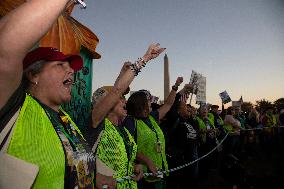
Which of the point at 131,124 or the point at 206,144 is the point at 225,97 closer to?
the point at 206,144

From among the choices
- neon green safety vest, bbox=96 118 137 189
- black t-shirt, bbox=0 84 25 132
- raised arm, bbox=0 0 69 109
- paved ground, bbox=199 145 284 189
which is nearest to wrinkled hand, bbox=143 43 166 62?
neon green safety vest, bbox=96 118 137 189

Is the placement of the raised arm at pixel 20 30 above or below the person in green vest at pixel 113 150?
above

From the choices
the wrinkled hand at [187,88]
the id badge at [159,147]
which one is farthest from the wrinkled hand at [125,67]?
the wrinkled hand at [187,88]

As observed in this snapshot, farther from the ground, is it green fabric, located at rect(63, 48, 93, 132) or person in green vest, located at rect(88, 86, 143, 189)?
green fabric, located at rect(63, 48, 93, 132)

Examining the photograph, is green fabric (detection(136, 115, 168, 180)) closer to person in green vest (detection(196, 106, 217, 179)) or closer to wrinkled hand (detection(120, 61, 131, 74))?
wrinkled hand (detection(120, 61, 131, 74))

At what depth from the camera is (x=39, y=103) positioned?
179cm

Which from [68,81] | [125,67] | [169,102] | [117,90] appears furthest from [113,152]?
[169,102]

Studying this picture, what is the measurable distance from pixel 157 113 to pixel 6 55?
4.43 m

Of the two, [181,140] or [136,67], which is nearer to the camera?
[136,67]

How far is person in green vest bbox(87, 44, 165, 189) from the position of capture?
106 inches

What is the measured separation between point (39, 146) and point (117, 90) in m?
1.27

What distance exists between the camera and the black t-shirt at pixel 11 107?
1.33 m

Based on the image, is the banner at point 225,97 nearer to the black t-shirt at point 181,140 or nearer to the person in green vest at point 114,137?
the black t-shirt at point 181,140

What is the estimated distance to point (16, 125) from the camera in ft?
4.80
